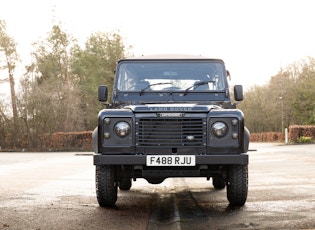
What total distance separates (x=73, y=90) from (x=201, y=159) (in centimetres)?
4495

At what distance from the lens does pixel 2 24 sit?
172ft

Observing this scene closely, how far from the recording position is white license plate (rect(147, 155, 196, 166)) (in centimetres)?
734

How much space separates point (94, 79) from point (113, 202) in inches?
1982

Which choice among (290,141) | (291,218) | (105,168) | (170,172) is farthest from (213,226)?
(290,141)

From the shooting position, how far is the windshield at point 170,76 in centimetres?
899

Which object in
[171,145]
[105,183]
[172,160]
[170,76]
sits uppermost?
[170,76]

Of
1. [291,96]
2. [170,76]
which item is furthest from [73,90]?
[170,76]

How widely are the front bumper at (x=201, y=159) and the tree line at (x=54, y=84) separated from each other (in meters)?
35.8

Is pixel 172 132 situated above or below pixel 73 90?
below

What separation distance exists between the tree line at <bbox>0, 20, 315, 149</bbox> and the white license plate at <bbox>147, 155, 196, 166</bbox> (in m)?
36.0

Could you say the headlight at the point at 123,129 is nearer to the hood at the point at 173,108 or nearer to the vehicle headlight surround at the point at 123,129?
the vehicle headlight surround at the point at 123,129

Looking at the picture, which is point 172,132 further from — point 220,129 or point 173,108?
point 220,129

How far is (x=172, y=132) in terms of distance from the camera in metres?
7.45

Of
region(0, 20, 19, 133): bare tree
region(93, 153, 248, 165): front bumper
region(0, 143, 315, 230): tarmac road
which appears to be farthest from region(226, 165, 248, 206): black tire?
region(0, 20, 19, 133): bare tree
